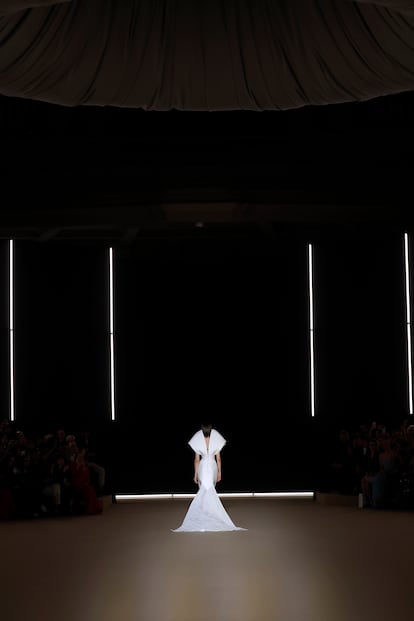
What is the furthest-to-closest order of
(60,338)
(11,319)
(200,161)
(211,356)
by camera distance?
(211,356) → (60,338) → (11,319) → (200,161)

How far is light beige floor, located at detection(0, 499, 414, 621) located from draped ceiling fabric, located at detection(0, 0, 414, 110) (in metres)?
3.46

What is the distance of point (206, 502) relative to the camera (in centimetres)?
1390

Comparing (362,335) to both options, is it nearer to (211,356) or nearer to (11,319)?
(211,356)

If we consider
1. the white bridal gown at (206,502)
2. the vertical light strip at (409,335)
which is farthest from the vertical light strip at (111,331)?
the vertical light strip at (409,335)

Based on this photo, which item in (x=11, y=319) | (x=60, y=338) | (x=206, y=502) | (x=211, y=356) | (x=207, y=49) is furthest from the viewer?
(x=211, y=356)

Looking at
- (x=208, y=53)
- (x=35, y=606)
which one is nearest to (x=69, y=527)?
(x=35, y=606)

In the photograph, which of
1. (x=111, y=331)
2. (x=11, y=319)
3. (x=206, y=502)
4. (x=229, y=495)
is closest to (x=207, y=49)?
(x=206, y=502)

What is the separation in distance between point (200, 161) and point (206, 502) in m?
4.53

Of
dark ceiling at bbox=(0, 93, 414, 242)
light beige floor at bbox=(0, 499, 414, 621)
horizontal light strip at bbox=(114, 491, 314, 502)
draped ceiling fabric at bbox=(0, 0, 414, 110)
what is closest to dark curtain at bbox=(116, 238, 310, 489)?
horizontal light strip at bbox=(114, 491, 314, 502)

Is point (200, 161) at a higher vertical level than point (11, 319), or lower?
higher

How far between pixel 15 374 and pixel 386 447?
21.9 feet

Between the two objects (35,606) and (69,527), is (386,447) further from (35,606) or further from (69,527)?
(35,606)

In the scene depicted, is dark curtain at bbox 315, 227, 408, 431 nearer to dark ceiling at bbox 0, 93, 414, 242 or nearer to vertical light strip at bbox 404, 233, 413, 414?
vertical light strip at bbox 404, 233, 413, 414

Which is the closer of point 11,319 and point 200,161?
point 200,161
